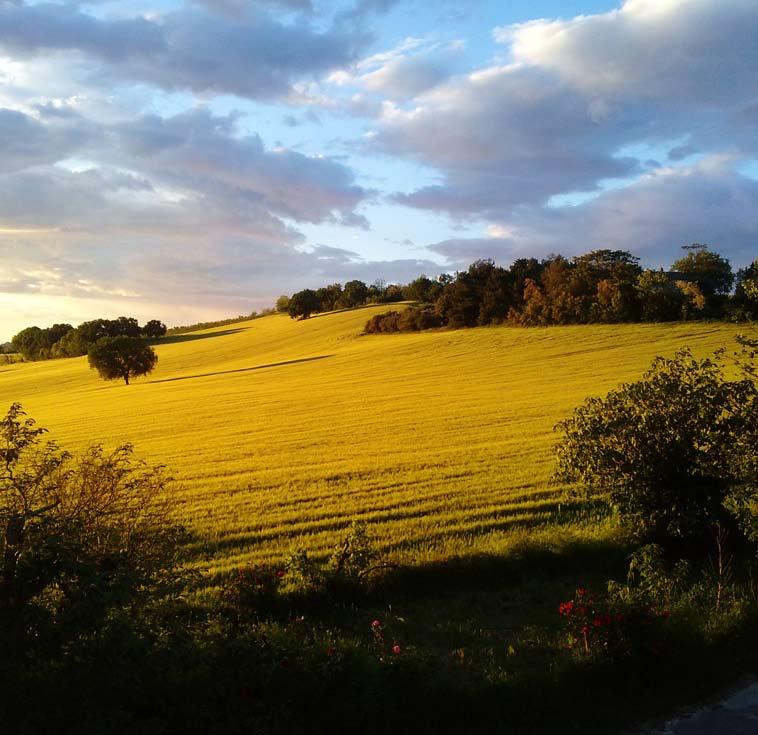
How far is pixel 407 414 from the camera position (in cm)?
2995

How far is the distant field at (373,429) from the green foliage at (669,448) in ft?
6.43

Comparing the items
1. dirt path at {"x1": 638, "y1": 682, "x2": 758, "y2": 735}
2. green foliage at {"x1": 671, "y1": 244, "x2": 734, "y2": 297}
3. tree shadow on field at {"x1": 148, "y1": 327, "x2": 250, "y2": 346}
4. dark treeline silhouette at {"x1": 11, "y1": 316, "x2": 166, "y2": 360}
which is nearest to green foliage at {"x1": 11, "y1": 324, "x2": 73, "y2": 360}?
dark treeline silhouette at {"x1": 11, "y1": 316, "x2": 166, "y2": 360}

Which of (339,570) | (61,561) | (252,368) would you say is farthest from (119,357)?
(61,561)

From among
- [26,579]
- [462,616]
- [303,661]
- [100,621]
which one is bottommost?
[462,616]

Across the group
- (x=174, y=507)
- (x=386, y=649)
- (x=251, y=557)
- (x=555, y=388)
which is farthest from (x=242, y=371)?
(x=386, y=649)

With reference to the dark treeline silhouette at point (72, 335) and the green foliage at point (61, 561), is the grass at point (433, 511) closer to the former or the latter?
the green foliage at point (61, 561)

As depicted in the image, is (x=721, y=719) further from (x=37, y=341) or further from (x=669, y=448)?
(x=37, y=341)

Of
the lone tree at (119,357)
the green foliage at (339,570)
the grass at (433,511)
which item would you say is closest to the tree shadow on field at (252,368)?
the lone tree at (119,357)

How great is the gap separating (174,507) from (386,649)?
919 cm

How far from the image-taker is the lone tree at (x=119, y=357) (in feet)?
226

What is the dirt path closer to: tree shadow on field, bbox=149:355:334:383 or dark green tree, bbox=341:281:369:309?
tree shadow on field, bbox=149:355:334:383

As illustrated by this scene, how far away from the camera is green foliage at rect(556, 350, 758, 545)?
31.4 feet

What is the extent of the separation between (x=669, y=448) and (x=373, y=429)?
16924mm

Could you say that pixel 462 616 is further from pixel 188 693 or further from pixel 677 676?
pixel 188 693
